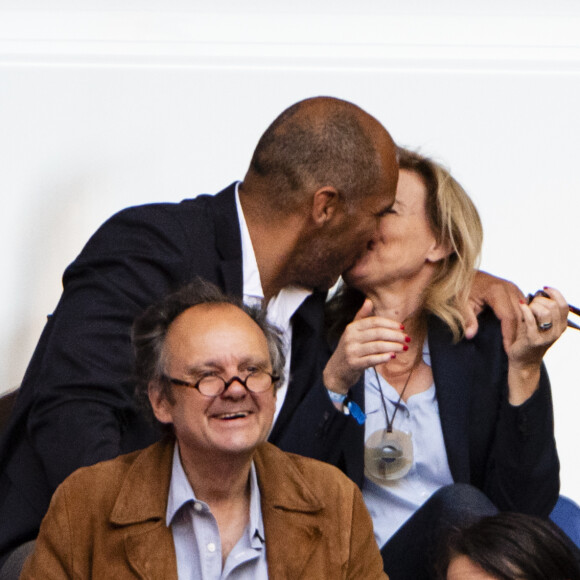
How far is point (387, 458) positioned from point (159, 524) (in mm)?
729

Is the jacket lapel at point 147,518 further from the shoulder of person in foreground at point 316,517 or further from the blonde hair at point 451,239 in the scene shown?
the blonde hair at point 451,239

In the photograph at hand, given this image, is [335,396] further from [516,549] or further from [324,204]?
[516,549]

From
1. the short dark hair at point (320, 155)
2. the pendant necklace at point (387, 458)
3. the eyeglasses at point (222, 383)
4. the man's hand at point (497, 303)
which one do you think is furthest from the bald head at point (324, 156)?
the eyeglasses at point (222, 383)

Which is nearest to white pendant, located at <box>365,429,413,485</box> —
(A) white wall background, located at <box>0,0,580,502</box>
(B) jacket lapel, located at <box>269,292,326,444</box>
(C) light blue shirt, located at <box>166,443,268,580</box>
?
(B) jacket lapel, located at <box>269,292,326,444</box>

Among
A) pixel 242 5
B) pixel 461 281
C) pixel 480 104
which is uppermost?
pixel 242 5

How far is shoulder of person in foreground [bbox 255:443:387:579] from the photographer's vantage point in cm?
164

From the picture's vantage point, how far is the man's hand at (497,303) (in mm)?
2314

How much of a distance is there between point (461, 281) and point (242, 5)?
1561mm

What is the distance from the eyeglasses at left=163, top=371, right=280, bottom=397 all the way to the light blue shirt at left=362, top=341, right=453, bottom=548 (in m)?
0.69

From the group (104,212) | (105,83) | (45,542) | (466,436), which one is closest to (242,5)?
(105,83)

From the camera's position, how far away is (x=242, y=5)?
3617 millimetres

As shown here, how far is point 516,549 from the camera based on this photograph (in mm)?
1711

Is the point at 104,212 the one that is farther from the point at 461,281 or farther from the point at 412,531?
the point at 412,531

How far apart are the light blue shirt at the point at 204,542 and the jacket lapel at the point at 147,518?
2 cm
